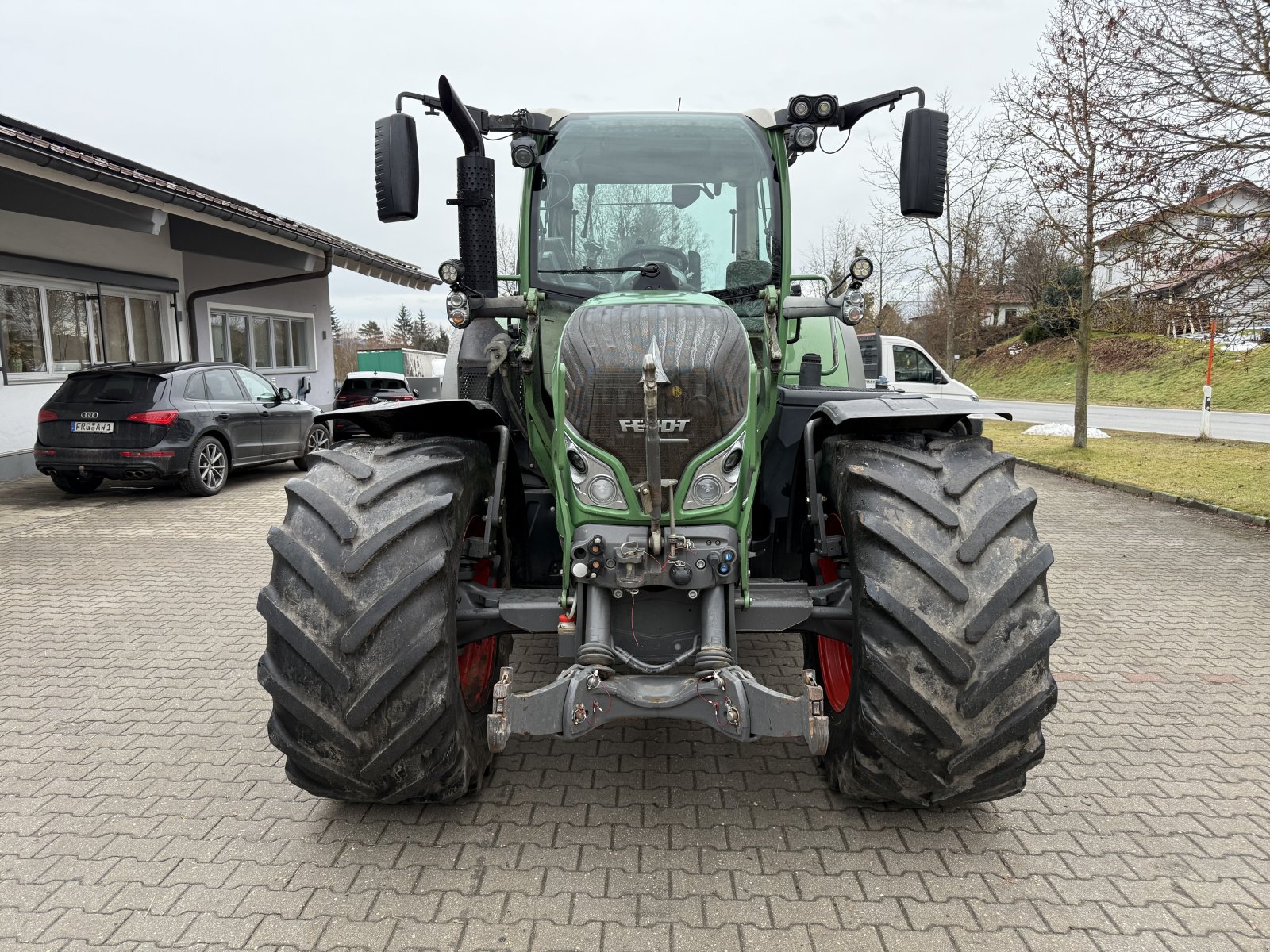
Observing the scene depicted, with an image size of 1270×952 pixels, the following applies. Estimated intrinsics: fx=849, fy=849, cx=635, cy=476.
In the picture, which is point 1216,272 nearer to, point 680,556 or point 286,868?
point 680,556

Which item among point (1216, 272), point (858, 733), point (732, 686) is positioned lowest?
point (858, 733)

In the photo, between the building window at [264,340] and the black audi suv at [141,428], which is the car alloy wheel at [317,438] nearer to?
the black audi suv at [141,428]

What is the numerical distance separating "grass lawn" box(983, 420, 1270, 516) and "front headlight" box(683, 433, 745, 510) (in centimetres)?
874

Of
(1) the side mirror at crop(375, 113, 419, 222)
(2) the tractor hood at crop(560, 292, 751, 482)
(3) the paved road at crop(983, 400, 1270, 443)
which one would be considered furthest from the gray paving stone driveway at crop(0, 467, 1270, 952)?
(3) the paved road at crop(983, 400, 1270, 443)

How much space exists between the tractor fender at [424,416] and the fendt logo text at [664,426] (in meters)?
0.73

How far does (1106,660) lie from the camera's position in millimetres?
4906

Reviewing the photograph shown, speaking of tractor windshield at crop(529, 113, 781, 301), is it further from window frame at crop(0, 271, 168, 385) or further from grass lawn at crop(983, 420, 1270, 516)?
window frame at crop(0, 271, 168, 385)

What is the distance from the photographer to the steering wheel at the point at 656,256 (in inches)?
151

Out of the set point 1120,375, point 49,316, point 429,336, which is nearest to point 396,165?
point 49,316

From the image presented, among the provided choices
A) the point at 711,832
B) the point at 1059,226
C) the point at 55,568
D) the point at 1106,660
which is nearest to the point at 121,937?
the point at 711,832

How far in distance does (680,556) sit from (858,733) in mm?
814

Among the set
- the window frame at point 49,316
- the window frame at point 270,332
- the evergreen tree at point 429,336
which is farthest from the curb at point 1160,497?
the evergreen tree at point 429,336

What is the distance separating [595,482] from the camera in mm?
2857

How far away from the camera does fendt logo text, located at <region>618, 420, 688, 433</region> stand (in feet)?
9.11
